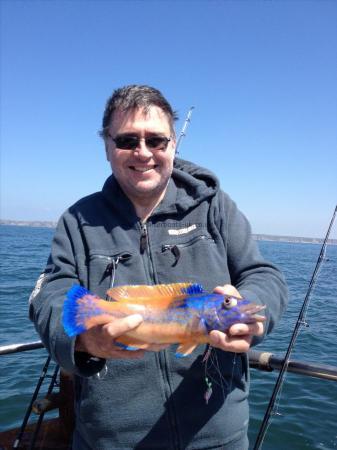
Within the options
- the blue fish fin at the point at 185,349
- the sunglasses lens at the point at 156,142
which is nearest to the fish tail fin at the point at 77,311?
the blue fish fin at the point at 185,349

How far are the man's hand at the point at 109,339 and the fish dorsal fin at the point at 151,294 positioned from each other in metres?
0.24

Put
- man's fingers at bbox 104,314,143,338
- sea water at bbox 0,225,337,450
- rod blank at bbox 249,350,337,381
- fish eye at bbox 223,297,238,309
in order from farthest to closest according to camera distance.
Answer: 1. sea water at bbox 0,225,337,450
2. rod blank at bbox 249,350,337,381
3. fish eye at bbox 223,297,238,309
4. man's fingers at bbox 104,314,143,338

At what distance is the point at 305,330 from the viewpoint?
15.5 metres

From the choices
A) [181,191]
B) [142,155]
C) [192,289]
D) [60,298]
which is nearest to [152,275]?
[192,289]

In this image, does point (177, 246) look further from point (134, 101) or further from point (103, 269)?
point (134, 101)

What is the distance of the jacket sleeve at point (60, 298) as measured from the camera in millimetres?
2542

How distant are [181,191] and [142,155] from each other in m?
0.60

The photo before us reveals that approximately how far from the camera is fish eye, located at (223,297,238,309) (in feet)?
8.70

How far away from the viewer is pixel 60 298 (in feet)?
9.00

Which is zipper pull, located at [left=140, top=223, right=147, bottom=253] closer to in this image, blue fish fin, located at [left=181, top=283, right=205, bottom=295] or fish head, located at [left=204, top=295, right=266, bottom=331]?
blue fish fin, located at [left=181, top=283, right=205, bottom=295]

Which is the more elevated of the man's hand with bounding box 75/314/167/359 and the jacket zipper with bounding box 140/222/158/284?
the jacket zipper with bounding box 140/222/158/284

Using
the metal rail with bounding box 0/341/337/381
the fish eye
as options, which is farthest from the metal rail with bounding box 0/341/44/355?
the fish eye

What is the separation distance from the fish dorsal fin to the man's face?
35.1 inches

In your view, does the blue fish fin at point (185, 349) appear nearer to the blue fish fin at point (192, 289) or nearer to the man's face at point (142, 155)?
the blue fish fin at point (192, 289)
